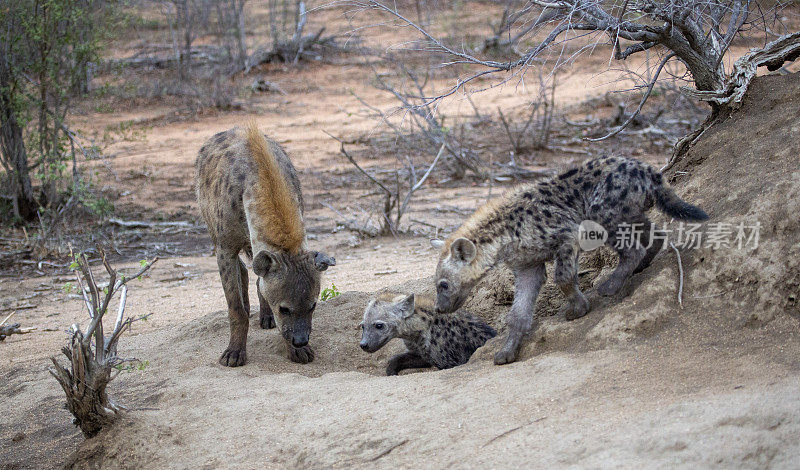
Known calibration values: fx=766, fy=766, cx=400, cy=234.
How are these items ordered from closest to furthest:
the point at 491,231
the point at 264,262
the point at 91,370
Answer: the point at 91,370 → the point at 491,231 → the point at 264,262

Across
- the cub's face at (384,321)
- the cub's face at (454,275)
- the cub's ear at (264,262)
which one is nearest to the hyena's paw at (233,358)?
the cub's ear at (264,262)

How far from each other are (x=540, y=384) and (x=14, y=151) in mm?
8227

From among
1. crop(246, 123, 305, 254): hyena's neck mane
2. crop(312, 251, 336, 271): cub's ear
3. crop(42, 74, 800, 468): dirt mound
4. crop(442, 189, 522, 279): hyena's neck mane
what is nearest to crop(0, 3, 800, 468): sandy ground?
crop(42, 74, 800, 468): dirt mound

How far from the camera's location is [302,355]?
521 cm

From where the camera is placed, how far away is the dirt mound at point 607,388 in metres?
2.94

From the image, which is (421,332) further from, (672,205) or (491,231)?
(672,205)

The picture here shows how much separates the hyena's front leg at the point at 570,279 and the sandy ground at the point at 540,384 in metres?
0.09

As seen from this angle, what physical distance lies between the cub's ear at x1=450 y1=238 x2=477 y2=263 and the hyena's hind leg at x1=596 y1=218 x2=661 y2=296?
75cm

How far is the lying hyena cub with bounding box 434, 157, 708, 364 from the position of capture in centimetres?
422

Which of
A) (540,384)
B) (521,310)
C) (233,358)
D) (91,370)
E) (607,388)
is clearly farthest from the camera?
(233,358)

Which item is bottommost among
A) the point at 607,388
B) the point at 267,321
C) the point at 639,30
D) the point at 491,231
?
the point at 267,321

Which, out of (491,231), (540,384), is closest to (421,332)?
(491,231)
